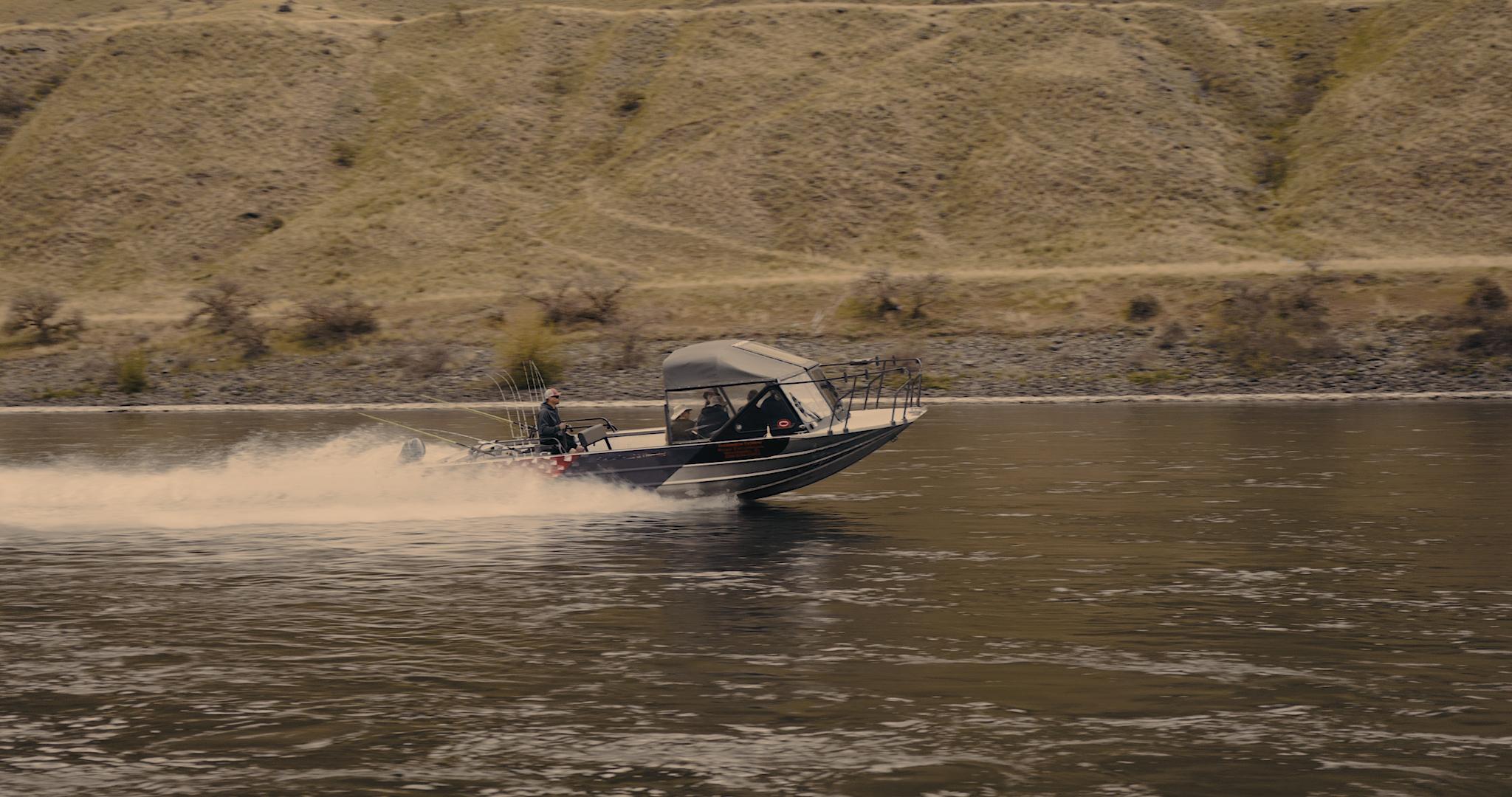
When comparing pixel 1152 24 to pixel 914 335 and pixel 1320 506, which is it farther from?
pixel 1320 506

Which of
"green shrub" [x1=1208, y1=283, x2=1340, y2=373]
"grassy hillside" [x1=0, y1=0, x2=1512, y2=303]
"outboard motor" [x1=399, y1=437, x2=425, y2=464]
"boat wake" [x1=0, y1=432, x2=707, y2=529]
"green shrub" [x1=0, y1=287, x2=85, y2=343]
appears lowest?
"boat wake" [x1=0, y1=432, x2=707, y2=529]

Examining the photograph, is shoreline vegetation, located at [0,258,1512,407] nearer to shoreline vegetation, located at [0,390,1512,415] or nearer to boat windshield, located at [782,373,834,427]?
shoreline vegetation, located at [0,390,1512,415]

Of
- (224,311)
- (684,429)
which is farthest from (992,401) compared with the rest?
(684,429)

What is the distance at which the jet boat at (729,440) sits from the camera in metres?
24.1

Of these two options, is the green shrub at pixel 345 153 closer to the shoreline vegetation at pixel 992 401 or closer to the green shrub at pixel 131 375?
the green shrub at pixel 131 375

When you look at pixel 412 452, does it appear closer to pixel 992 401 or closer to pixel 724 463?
pixel 724 463

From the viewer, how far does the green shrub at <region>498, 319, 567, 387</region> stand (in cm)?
6412

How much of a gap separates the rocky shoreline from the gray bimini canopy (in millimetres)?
35073

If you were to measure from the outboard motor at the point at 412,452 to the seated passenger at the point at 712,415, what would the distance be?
4181 mm

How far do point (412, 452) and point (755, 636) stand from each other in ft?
37.5

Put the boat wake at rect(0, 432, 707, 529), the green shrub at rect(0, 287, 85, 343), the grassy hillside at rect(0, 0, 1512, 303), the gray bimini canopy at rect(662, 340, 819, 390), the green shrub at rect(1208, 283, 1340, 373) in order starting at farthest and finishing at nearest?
1. the grassy hillside at rect(0, 0, 1512, 303)
2. the green shrub at rect(0, 287, 85, 343)
3. the green shrub at rect(1208, 283, 1340, 373)
4. the boat wake at rect(0, 432, 707, 529)
5. the gray bimini canopy at rect(662, 340, 819, 390)

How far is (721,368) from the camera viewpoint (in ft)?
78.6

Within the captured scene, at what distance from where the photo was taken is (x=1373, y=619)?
15.2 meters

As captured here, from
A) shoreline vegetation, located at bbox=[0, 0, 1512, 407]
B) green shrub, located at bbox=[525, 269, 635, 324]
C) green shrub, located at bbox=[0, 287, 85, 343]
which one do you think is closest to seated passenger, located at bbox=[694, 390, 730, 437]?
shoreline vegetation, located at bbox=[0, 0, 1512, 407]
